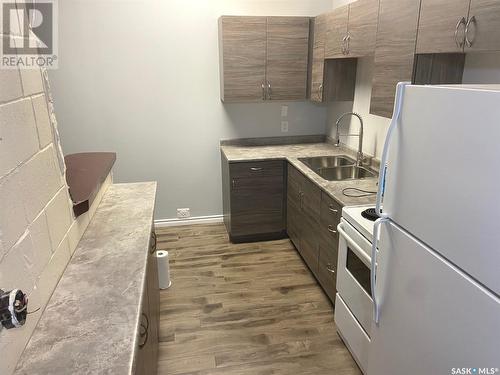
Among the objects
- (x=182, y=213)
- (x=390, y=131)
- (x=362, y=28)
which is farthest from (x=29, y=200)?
(x=182, y=213)

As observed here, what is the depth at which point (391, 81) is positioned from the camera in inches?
87.4

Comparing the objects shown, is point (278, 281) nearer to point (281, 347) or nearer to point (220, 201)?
point (281, 347)

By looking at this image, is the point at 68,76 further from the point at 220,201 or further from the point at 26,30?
the point at 26,30

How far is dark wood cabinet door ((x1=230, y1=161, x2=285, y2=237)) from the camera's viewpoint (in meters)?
3.51

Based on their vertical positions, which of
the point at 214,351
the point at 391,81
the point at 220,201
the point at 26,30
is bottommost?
the point at 214,351

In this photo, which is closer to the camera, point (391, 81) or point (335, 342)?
point (391, 81)

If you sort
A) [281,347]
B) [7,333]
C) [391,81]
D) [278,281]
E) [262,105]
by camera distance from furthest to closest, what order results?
[262,105] → [278,281] → [281,347] → [391,81] → [7,333]

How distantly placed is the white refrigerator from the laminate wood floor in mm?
837

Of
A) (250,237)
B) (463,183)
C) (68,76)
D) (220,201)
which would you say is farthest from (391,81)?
(68,76)

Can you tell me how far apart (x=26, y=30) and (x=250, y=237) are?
2.77m

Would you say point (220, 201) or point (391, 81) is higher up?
point (391, 81)

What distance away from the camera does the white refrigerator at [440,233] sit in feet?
3.25

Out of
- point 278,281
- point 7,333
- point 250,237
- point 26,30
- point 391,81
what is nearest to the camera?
point 7,333
